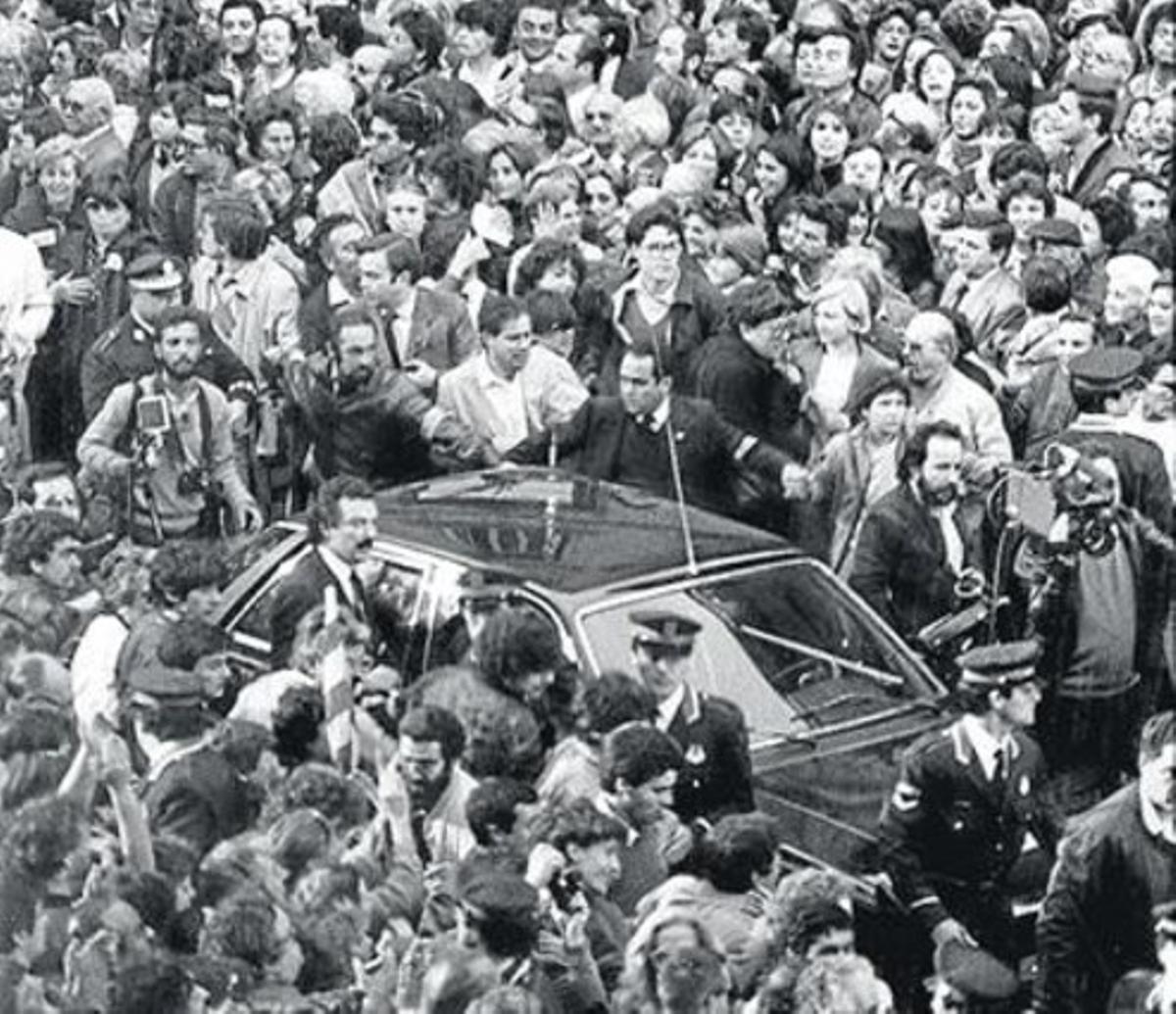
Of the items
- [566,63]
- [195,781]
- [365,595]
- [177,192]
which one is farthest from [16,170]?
[195,781]

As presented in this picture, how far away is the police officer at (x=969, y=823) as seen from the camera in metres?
9.57

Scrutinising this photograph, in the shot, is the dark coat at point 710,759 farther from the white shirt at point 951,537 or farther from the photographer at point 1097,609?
the white shirt at point 951,537

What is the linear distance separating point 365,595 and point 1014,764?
5.60ft

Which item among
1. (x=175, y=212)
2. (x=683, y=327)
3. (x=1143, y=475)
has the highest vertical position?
(x=1143, y=475)

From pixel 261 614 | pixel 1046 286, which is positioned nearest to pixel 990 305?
pixel 1046 286

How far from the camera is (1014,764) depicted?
31.7 ft

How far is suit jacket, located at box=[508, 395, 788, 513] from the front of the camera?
11.2 metres

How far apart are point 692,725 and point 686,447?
1715 mm

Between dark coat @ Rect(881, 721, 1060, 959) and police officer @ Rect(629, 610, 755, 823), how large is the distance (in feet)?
1.16

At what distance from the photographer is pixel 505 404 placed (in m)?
11.9

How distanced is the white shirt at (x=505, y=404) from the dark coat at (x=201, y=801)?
2222 millimetres

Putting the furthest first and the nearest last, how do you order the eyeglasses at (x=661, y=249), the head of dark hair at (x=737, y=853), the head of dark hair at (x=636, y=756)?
the eyeglasses at (x=661, y=249)
the head of dark hair at (x=636, y=756)
the head of dark hair at (x=737, y=853)

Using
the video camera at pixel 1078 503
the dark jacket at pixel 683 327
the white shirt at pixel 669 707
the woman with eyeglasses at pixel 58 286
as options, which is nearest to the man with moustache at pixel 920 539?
the video camera at pixel 1078 503

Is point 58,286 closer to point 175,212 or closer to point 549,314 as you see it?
point 175,212
